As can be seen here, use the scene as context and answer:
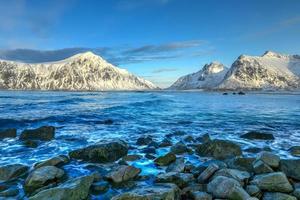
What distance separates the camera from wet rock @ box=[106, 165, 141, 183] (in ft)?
44.6

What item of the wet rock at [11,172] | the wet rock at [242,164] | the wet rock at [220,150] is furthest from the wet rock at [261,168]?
the wet rock at [11,172]

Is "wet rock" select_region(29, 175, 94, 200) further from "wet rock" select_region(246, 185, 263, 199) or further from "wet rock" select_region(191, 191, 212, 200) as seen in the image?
"wet rock" select_region(246, 185, 263, 199)

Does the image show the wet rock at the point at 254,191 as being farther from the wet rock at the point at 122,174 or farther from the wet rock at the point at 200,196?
the wet rock at the point at 122,174

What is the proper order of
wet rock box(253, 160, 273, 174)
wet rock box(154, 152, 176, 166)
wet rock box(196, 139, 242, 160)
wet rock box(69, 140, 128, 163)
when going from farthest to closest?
1. wet rock box(196, 139, 242, 160)
2. wet rock box(69, 140, 128, 163)
3. wet rock box(154, 152, 176, 166)
4. wet rock box(253, 160, 273, 174)

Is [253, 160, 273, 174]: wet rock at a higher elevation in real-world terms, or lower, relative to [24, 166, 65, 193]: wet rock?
higher

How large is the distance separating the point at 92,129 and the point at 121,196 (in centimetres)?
1989

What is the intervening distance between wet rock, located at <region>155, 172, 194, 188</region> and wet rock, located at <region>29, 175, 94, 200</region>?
10.4 feet

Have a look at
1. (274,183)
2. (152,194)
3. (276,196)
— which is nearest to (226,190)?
(276,196)

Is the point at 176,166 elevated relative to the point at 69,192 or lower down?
lower down

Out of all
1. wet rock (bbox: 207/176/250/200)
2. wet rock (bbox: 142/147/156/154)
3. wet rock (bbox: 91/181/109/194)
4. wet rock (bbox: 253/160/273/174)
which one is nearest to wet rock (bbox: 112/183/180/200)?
wet rock (bbox: 207/176/250/200)

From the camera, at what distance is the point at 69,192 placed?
431 inches

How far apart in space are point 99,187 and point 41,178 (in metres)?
2.52

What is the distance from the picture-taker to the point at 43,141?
2291cm

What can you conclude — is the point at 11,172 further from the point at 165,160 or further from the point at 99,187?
the point at 165,160
